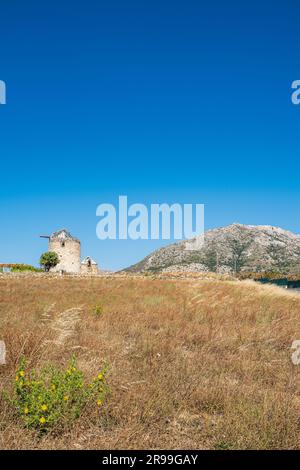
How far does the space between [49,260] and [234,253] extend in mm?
98844

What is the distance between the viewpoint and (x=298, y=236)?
538ft

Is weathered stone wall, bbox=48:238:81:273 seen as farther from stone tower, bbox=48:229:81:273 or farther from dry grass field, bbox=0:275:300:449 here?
dry grass field, bbox=0:275:300:449

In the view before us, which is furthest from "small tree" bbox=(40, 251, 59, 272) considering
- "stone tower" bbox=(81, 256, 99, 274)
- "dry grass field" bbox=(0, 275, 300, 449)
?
"dry grass field" bbox=(0, 275, 300, 449)

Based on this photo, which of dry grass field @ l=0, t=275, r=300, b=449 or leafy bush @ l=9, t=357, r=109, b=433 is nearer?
dry grass field @ l=0, t=275, r=300, b=449

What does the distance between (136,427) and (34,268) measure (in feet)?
167

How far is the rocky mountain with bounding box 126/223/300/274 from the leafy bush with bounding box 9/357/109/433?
113m

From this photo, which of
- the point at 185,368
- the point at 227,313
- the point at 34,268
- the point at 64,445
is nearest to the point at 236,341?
the point at 185,368

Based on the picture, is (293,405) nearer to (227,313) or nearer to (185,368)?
(185,368)

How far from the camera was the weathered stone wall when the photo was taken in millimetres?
53312

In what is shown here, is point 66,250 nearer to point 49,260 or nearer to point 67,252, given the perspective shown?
point 67,252

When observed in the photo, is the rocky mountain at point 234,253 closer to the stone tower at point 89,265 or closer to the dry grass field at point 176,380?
the stone tower at point 89,265

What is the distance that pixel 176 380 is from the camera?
4.52 m

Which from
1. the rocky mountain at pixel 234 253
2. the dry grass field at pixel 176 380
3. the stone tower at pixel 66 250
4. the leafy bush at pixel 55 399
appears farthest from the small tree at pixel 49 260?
the rocky mountain at pixel 234 253

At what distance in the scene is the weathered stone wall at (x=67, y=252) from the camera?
2099 inches
